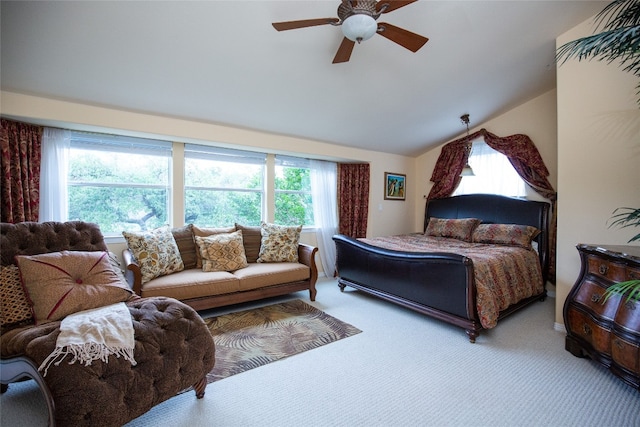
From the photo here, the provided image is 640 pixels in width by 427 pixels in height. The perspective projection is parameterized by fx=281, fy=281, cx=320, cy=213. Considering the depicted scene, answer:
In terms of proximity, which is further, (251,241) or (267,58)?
(251,241)

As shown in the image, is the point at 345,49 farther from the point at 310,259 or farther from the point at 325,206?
the point at 325,206

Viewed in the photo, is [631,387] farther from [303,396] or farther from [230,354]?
[230,354]

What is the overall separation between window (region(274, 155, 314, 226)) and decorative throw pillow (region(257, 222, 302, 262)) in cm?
63

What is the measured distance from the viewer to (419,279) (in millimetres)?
2861

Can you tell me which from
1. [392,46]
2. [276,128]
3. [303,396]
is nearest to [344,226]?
[276,128]

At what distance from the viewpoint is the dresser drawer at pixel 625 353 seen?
5.55 ft

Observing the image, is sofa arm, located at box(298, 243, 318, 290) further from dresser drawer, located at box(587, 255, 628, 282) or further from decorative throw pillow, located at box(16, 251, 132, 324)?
dresser drawer, located at box(587, 255, 628, 282)

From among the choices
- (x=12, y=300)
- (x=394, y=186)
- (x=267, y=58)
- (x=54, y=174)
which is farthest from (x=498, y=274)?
(x=54, y=174)

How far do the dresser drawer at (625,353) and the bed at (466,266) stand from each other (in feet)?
2.44

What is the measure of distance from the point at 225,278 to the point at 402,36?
2634 millimetres

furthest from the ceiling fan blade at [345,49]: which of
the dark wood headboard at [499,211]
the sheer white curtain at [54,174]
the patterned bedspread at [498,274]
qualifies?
the dark wood headboard at [499,211]

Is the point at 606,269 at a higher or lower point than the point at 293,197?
lower

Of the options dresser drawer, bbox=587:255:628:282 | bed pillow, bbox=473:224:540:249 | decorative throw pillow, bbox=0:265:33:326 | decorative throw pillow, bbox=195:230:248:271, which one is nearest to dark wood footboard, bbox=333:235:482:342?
dresser drawer, bbox=587:255:628:282

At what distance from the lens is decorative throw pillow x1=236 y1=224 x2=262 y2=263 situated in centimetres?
362
